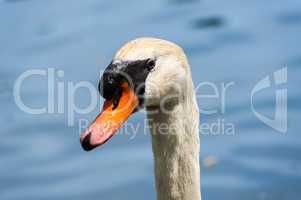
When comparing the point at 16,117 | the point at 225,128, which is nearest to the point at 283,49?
the point at 225,128

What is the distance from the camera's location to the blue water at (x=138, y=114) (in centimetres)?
491

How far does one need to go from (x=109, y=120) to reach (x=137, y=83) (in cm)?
16

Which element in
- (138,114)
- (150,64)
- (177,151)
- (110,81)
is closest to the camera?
(110,81)

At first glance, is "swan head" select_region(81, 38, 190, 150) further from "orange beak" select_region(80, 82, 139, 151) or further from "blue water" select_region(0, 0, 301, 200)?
"blue water" select_region(0, 0, 301, 200)

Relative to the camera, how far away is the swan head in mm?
2555

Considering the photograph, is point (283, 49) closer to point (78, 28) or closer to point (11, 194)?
point (78, 28)

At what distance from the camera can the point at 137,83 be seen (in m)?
2.64

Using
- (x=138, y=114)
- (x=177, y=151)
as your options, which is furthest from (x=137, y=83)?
(x=138, y=114)

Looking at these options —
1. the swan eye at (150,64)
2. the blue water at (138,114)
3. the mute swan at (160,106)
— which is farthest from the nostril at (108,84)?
the blue water at (138,114)

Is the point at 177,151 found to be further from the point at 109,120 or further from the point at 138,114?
the point at 138,114

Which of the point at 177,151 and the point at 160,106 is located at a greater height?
the point at 160,106

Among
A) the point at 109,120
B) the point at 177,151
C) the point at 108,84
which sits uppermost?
the point at 108,84

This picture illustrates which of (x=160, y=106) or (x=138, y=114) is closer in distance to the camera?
(x=160, y=106)

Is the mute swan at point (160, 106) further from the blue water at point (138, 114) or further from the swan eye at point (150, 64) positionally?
the blue water at point (138, 114)
